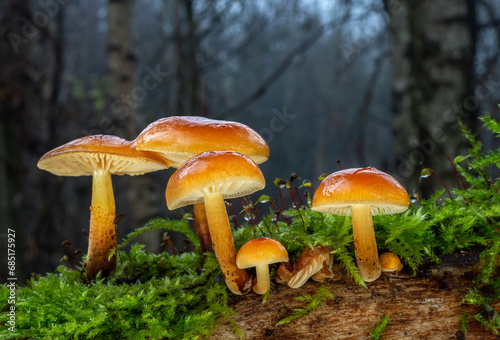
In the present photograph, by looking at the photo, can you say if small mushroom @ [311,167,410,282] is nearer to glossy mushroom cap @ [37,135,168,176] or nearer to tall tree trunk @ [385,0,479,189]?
glossy mushroom cap @ [37,135,168,176]

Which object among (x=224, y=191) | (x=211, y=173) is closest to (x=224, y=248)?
(x=224, y=191)

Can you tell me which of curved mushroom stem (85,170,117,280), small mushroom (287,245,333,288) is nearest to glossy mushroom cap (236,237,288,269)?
small mushroom (287,245,333,288)

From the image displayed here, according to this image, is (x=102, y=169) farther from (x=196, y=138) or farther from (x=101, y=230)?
(x=196, y=138)

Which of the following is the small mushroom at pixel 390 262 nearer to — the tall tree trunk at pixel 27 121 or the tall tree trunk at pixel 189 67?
the tall tree trunk at pixel 189 67

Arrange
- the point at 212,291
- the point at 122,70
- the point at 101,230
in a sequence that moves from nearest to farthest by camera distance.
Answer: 1. the point at 212,291
2. the point at 101,230
3. the point at 122,70

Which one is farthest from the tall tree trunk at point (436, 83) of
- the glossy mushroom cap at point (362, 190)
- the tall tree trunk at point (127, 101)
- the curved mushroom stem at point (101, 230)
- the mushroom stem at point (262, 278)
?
the tall tree trunk at point (127, 101)

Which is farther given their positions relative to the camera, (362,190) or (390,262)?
(390,262)

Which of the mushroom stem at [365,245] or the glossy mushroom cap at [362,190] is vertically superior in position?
the glossy mushroom cap at [362,190]
